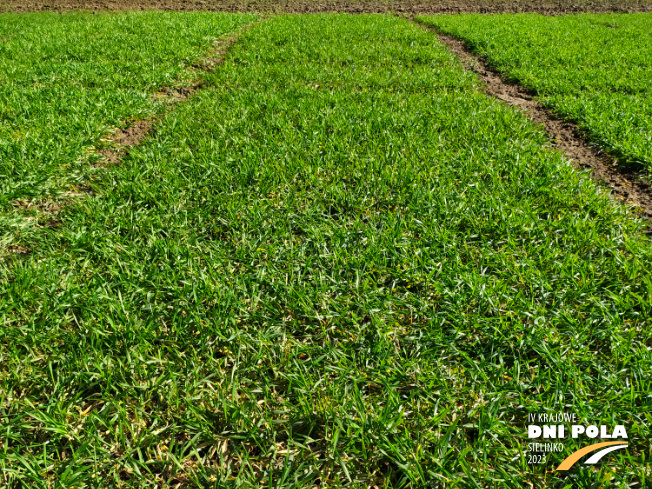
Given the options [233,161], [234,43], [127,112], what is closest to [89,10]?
[234,43]

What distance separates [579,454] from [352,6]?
17.4 meters

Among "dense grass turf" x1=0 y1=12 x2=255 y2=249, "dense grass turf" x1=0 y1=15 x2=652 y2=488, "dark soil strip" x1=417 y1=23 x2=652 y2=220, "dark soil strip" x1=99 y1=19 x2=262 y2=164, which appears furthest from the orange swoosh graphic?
"dark soil strip" x1=99 y1=19 x2=262 y2=164

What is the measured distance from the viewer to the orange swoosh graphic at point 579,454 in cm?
156

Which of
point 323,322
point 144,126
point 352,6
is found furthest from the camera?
point 352,6

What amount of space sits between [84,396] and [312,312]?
1.25 meters

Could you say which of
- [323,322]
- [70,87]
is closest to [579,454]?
[323,322]

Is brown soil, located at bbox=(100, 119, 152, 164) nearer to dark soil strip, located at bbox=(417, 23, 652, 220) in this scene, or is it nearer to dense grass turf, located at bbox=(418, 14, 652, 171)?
dark soil strip, located at bbox=(417, 23, 652, 220)

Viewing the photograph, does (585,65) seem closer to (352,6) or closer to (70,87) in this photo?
(70,87)

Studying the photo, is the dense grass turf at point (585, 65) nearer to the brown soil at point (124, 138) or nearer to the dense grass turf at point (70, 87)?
the brown soil at point (124, 138)

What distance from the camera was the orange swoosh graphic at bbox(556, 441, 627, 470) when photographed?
156 centimetres

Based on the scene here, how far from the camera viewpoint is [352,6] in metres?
15.3

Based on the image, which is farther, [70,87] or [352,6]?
[352,6]

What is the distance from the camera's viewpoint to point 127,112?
4895 millimetres

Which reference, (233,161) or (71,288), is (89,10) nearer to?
(233,161)
